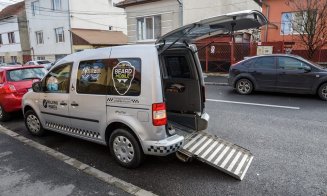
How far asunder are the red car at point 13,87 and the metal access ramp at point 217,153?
15.8ft

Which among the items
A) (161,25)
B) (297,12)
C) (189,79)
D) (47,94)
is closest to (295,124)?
(189,79)

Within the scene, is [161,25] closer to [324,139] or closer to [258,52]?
[258,52]

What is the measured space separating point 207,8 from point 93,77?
14.2 metres

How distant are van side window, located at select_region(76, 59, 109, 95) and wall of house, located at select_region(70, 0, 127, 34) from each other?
941 inches

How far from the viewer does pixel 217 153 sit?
13.6 feet

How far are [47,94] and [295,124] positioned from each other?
217 inches

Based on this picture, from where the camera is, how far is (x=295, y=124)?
19.9 feet

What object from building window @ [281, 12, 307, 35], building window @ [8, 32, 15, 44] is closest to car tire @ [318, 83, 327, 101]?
building window @ [281, 12, 307, 35]

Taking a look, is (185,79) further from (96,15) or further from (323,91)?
(96,15)

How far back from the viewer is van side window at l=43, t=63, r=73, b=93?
4.65 metres

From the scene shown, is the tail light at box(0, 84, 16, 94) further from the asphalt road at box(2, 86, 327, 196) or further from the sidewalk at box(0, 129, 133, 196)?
the sidewalk at box(0, 129, 133, 196)

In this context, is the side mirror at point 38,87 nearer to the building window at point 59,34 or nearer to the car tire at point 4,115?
the car tire at point 4,115

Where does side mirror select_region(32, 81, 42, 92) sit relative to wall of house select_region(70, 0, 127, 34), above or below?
below

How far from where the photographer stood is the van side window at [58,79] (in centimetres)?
465
